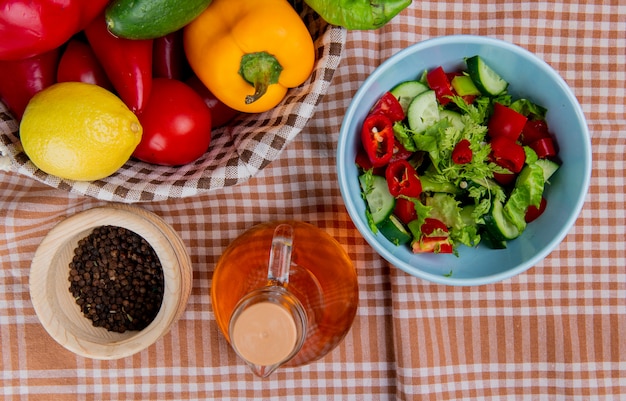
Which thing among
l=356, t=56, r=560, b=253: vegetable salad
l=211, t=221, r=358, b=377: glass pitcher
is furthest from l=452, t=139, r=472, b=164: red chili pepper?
l=211, t=221, r=358, b=377: glass pitcher

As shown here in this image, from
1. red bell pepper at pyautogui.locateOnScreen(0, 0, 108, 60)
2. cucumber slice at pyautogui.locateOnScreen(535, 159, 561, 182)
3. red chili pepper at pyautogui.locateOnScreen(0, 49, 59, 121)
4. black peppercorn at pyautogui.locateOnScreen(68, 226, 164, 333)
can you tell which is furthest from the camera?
black peppercorn at pyautogui.locateOnScreen(68, 226, 164, 333)

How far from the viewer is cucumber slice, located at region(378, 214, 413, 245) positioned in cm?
82

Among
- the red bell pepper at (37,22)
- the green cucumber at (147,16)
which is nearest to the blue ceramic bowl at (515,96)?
the green cucumber at (147,16)

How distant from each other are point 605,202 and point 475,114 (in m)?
0.31

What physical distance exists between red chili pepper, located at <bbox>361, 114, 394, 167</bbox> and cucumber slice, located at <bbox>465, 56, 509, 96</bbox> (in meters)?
0.13

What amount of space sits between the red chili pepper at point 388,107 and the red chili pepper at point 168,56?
0.26 meters

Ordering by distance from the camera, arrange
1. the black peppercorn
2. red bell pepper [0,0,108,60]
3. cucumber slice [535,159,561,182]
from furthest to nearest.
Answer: the black peppercorn → cucumber slice [535,159,561,182] → red bell pepper [0,0,108,60]

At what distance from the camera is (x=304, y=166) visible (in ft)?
3.10

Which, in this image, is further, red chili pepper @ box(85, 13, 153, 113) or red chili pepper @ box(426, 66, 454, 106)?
red chili pepper @ box(426, 66, 454, 106)

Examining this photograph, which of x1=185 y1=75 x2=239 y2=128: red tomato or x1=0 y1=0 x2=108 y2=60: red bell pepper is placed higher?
x1=0 y1=0 x2=108 y2=60: red bell pepper

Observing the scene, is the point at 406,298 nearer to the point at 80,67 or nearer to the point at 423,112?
the point at 423,112

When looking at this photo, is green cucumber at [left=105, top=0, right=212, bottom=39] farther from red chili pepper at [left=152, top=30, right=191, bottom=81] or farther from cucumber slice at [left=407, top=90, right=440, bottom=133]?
cucumber slice at [left=407, top=90, right=440, bottom=133]

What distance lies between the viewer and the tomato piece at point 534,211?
2.73 feet

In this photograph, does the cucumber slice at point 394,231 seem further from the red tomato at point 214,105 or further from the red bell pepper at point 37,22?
the red bell pepper at point 37,22
